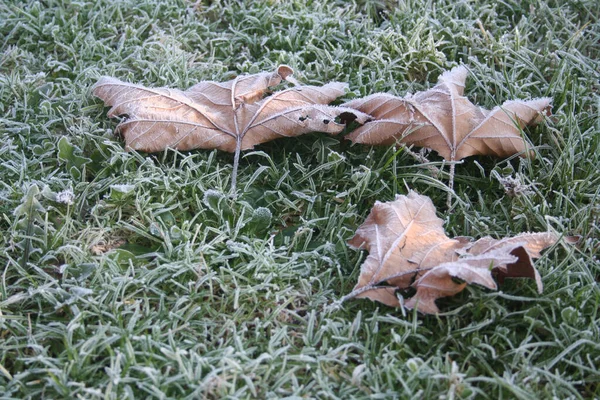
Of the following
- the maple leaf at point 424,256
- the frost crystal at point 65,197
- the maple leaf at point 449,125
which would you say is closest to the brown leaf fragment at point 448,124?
the maple leaf at point 449,125

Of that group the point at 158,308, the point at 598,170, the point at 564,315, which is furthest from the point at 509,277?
the point at 158,308

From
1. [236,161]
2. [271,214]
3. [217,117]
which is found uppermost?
[217,117]

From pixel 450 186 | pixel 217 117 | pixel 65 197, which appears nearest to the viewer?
pixel 65 197

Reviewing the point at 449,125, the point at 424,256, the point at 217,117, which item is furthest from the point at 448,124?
the point at 217,117

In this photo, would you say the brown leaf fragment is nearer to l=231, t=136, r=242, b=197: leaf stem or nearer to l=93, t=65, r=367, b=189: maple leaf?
l=93, t=65, r=367, b=189: maple leaf

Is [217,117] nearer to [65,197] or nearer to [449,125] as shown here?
[65,197]

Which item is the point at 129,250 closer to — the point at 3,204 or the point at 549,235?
the point at 3,204

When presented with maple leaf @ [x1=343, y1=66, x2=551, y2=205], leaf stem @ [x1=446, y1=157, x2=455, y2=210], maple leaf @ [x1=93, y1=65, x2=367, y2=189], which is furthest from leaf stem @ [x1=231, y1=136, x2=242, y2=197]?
leaf stem @ [x1=446, y1=157, x2=455, y2=210]
